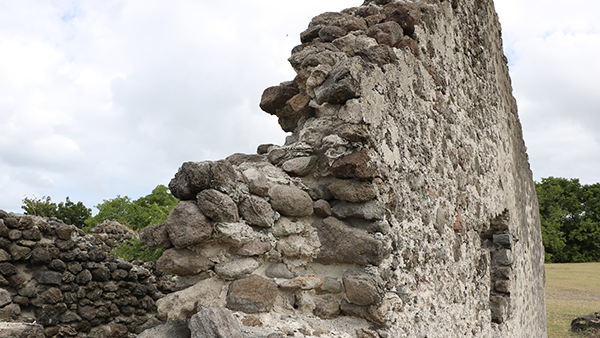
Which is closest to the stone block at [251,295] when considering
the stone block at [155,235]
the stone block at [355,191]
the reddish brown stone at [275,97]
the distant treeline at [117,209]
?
the stone block at [155,235]

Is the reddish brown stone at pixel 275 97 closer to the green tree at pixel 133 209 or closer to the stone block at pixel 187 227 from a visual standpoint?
the stone block at pixel 187 227

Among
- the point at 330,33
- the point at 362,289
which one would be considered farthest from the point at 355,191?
the point at 330,33

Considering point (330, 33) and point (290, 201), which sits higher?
point (330, 33)

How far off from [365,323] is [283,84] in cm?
145

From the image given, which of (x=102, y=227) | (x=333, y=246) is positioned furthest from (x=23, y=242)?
(x=333, y=246)

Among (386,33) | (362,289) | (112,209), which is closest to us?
(362,289)

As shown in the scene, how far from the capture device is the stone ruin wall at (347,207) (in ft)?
5.44

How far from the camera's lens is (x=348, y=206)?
201 cm

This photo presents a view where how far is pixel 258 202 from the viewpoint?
1821mm

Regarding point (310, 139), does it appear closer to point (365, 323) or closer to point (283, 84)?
point (283, 84)

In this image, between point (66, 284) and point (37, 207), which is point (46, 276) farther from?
point (37, 207)

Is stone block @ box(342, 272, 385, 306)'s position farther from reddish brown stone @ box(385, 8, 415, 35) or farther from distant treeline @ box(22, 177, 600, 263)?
distant treeline @ box(22, 177, 600, 263)

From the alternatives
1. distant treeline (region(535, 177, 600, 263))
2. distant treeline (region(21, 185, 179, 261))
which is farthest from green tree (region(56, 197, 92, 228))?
distant treeline (region(535, 177, 600, 263))

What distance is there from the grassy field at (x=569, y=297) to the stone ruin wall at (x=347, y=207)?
5.78m
